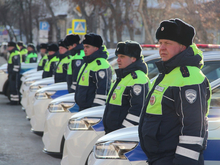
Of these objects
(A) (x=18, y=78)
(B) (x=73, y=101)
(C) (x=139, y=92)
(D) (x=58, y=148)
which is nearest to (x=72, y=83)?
(B) (x=73, y=101)

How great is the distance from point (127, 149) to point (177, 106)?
78 cm

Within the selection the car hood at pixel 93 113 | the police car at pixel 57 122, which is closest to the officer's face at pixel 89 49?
the police car at pixel 57 122

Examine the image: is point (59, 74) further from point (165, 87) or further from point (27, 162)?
point (165, 87)

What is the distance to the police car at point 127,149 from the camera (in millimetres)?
2932

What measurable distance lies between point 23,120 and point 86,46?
485 centimetres

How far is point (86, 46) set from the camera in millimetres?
5824

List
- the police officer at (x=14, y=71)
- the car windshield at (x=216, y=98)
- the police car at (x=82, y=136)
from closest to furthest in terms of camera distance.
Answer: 1. the car windshield at (x=216, y=98)
2. the police car at (x=82, y=136)
3. the police officer at (x=14, y=71)

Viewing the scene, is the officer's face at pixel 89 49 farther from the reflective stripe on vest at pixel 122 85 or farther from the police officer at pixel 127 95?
the reflective stripe on vest at pixel 122 85

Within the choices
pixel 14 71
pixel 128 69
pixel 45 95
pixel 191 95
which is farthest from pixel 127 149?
pixel 14 71

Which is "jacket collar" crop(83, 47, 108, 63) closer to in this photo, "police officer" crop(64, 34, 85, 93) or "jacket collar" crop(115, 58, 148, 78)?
"police officer" crop(64, 34, 85, 93)

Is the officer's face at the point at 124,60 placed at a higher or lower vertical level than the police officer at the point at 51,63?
higher

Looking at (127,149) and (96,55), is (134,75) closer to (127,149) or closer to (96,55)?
(127,149)

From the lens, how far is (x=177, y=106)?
104 inches

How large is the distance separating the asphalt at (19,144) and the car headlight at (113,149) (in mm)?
2897
